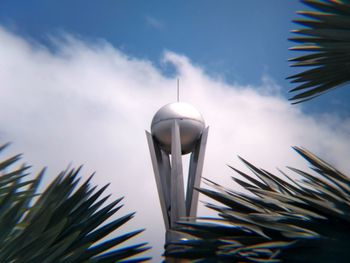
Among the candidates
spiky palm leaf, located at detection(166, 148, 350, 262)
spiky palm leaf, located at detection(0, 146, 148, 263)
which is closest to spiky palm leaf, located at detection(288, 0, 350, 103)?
spiky palm leaf, located at detection(166, 148, 350, 262)

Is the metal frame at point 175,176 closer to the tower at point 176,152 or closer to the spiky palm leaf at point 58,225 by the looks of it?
the tower at point 176,152

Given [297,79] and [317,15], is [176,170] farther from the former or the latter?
[317,15]

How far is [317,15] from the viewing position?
273cm

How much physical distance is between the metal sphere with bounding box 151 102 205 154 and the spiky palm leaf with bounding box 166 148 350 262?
7118 millimetres

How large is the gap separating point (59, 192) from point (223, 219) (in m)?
1.27

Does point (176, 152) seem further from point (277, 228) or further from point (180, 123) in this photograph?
point (277, 228)

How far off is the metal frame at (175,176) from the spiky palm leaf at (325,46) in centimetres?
667

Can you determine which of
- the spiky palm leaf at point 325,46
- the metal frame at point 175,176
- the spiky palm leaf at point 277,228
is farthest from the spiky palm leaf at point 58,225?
the metal frame at point 175,176

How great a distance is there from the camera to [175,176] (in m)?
9.90

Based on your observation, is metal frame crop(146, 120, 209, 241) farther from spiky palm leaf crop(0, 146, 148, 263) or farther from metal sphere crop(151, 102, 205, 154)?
spiky palm leaf crop(0, 146, 148, 263)

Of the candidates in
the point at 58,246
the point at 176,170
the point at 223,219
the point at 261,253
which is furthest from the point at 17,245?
the point at 176,170

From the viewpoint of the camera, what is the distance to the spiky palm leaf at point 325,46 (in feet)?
8.54

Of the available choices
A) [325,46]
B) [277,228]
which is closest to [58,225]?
[277,228]

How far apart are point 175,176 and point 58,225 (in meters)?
7.36
